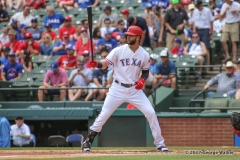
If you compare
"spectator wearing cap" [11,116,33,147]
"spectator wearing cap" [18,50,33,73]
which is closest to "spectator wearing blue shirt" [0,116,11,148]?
"spectator wearing cap" [11,116,33,147]

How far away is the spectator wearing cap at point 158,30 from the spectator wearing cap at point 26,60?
3.29m

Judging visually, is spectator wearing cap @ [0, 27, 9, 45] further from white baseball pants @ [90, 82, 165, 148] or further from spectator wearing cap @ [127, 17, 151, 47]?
white baseball pants @ [90, 82, 165, 148]

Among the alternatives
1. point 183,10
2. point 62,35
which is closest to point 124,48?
point 183,10

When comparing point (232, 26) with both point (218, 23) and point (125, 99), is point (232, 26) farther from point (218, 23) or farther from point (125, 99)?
point (125, 99)

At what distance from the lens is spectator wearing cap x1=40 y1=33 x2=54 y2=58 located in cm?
1727

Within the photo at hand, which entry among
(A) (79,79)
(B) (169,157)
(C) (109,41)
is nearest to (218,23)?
(C) (109,41)

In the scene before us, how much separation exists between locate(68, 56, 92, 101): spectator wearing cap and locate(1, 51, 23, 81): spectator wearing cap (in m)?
1.86

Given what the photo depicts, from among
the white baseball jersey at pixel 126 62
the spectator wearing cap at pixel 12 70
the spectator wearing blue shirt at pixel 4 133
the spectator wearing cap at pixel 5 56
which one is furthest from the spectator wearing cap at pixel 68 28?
the white baseball jersey at pixel 126 62

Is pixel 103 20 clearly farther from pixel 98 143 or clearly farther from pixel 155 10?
pixel 98 143

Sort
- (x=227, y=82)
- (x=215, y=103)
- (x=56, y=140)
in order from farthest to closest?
1. (x=56, y=140)
2. (x=227, y=82)
3. (x=215, y=103)

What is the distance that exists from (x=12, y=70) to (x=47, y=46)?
1558 mm

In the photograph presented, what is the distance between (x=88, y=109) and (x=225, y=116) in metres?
2.97

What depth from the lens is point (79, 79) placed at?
49.1ft

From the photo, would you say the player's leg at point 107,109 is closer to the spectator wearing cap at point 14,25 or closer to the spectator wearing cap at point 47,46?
the spectator wearing cap at point 47,46
